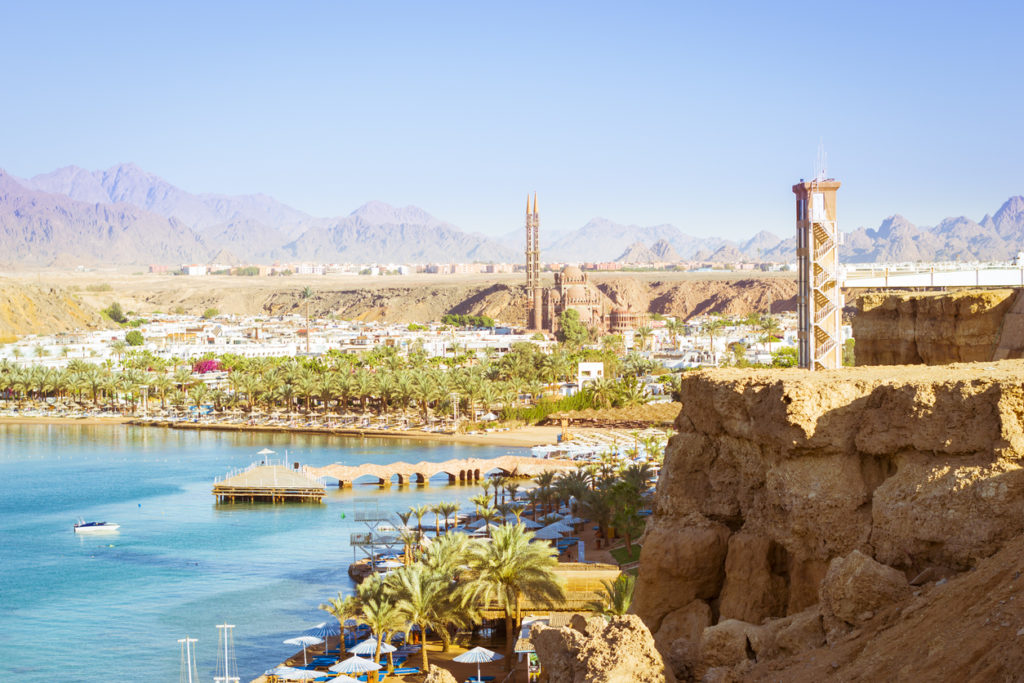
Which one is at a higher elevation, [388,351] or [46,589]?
[388,351]

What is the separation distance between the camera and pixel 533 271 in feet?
554

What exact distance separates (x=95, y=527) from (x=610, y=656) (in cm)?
4220

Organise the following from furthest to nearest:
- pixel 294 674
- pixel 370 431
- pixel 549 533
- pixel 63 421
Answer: pixel 63 421 < pixel 370 431 < pixel 549 533 < pixel 294 674

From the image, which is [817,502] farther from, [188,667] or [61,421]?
[61,421]

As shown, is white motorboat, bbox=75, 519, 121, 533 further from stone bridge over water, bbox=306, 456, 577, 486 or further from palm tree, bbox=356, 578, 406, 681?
palm tree, bbox=356, 578, 406, 681

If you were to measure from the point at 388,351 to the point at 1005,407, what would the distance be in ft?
334

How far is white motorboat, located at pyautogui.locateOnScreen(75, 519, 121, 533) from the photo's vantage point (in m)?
48.2

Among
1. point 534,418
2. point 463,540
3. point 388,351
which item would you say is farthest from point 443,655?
point 388,351

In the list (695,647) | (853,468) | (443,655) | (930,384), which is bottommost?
(443,655)

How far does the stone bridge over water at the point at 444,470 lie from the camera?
5791 cm

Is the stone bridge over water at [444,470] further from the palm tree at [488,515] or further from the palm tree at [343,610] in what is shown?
the palm tree at [343,610]

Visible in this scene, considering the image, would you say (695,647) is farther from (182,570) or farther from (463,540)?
(182,570)

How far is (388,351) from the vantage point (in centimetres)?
11125

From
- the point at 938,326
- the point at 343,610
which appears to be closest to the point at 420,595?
the point at 343,610
